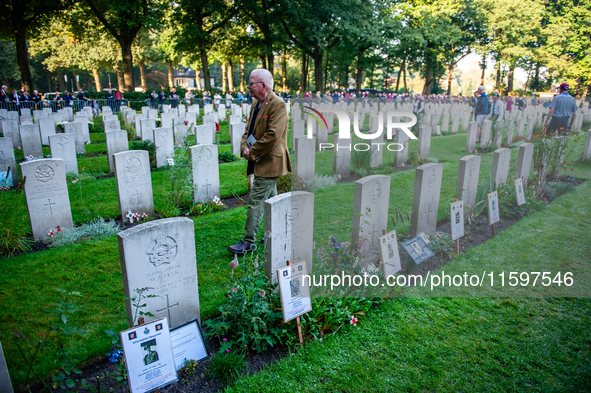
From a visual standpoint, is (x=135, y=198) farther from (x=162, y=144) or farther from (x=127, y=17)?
(x=127, y=17)

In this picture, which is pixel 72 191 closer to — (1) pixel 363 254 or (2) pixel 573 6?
(1) pixel 363 254

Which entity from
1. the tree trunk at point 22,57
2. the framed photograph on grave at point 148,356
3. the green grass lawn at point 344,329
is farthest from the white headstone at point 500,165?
the tree trunk at point 22,57

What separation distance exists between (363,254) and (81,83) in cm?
6847

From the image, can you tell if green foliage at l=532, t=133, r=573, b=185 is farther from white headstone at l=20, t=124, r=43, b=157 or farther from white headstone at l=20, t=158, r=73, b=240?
white headstone at l=20, t=124, r=43, b=157

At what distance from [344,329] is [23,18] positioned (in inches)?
1075

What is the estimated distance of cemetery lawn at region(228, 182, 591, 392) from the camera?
2.68 meters

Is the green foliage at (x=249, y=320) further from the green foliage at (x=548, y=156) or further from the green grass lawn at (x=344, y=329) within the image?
the green foliage at (x=548, y=156)

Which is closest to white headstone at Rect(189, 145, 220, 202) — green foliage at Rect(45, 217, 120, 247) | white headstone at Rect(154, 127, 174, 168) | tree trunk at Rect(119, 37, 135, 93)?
green foliage at Rect(45, 217, 120, 247)

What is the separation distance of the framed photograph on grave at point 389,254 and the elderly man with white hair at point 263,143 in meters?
1.41

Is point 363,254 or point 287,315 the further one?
point 363,254

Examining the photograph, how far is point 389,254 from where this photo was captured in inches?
155

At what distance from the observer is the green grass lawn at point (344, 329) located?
9.41ft

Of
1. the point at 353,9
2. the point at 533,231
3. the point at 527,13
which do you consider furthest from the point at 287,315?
the point at 353,9

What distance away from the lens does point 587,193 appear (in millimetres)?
4984
